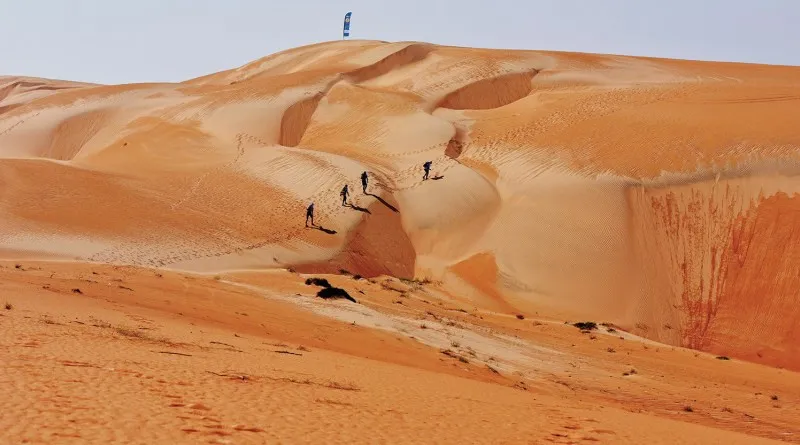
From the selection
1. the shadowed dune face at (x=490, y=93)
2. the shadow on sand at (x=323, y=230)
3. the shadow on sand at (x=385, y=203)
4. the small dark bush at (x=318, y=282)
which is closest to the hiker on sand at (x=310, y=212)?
the shadow on sand at (x=323, y=230)

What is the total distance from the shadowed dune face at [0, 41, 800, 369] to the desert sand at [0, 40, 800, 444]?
12 centimetres

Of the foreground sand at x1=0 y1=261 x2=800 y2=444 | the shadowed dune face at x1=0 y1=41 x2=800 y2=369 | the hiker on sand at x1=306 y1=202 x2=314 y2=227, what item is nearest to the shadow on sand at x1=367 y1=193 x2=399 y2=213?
the shadowed dune face at x1=0 y1=41 x2=800 y2=369

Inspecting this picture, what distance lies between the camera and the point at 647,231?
29891mm

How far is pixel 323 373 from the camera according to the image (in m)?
13.0

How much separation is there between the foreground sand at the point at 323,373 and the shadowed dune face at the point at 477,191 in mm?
3524

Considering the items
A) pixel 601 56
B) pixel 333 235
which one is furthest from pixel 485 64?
pixel 333 235

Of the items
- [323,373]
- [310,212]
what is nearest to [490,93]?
[310,212]

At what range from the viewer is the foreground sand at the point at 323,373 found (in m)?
8.82

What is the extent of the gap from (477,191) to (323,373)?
2134 centimetres

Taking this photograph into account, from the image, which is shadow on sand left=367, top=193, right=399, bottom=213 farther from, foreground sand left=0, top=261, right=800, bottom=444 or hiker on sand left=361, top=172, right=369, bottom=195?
foreground sand left=0, top=261, right=800, bottom=444

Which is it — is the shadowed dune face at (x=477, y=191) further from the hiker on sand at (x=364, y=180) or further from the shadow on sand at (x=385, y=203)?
the hiker on sand at (x=364, y=180)

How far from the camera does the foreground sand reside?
8.82 m

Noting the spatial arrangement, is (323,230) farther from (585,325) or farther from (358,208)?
(585,325)

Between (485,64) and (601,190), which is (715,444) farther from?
(485,64)
